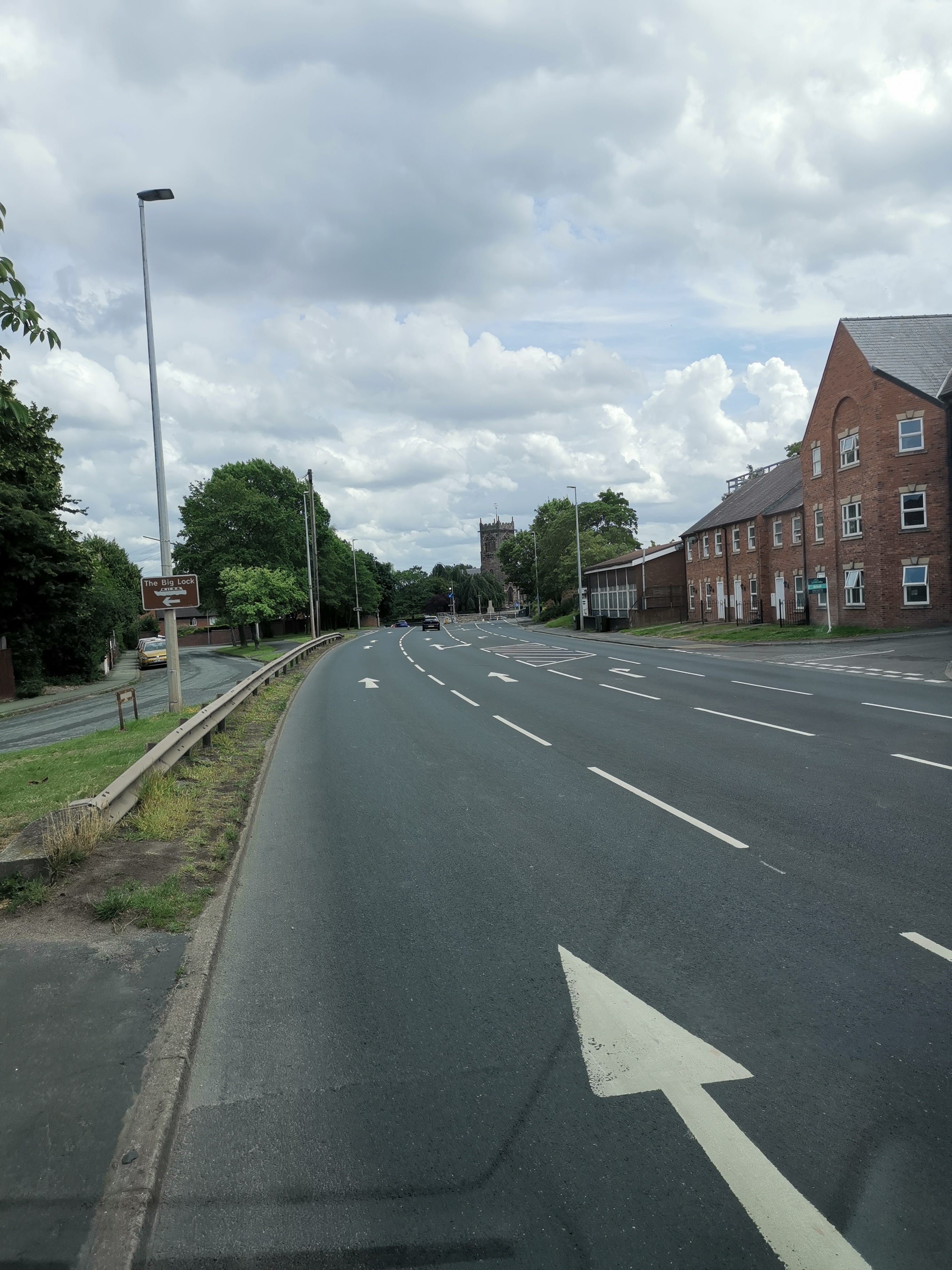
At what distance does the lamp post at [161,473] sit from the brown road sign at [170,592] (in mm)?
951

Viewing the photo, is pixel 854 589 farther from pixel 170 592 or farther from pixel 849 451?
pixel 170 592

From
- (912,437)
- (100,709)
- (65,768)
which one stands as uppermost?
(912,437)

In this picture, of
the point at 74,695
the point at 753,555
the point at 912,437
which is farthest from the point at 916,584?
the point at 74,695

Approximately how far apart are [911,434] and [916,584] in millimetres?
6275

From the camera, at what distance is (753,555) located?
4922cm

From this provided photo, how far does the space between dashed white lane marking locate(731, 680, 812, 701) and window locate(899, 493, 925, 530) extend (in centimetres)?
1804

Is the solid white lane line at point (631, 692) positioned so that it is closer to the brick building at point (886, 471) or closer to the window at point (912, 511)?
the brick building at point (886, 471)

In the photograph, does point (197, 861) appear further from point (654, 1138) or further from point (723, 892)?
point (654, 1138)

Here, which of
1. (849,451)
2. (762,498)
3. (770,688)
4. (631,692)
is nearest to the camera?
(770,688)

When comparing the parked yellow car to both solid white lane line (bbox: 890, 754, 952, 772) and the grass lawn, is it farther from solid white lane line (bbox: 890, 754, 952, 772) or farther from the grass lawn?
solid white lane line (bbox: 890, 754, 952, 772)

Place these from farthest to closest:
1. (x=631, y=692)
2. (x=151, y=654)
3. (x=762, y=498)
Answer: (x=762, y=498), (x=151, y=654), (x=631, y=692)

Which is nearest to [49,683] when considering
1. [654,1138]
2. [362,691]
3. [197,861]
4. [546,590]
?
[362,691]

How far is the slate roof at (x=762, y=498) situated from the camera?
4678 centimetres

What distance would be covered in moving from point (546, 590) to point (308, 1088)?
84579 mm
